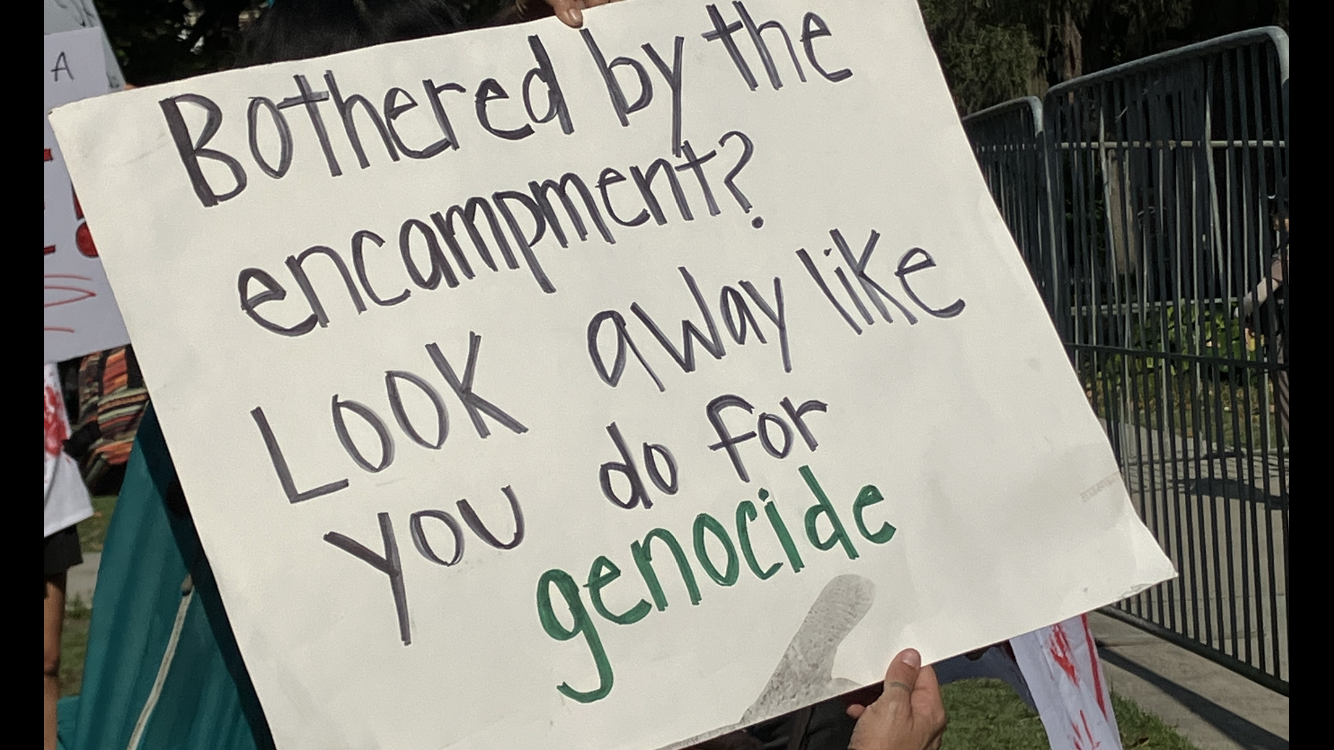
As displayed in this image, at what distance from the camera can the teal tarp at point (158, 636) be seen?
1.59m

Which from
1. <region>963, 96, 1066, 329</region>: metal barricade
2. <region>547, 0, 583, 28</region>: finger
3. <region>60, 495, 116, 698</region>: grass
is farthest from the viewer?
<region>60, 495, 116, 698</region>: grass

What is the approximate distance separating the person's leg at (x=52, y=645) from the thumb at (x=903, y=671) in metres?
1.86

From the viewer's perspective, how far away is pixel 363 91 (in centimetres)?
163

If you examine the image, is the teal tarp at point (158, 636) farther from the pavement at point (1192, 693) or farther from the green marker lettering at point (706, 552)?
the pavement at point (1192, 693)

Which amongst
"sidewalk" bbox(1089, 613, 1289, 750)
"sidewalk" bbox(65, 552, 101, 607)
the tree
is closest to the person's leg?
"sidewalk" bbox(1089, 613, 1289, 750)

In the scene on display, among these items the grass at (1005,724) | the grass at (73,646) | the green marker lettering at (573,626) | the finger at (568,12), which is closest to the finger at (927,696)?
the green marker lettering at (573,626)

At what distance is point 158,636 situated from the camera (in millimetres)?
1588

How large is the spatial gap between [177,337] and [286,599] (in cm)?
31

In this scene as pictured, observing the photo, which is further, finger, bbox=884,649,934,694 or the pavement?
the pavement

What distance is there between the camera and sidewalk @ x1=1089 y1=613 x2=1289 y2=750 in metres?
4.22

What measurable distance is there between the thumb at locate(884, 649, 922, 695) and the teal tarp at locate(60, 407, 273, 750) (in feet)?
2.45

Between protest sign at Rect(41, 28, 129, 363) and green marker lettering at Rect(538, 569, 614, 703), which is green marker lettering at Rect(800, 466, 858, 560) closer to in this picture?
green marker lettering at Rect(538, 569, 614, 703)
